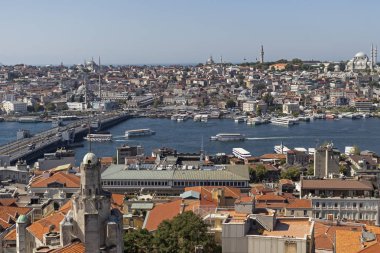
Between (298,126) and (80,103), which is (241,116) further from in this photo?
(80,103)

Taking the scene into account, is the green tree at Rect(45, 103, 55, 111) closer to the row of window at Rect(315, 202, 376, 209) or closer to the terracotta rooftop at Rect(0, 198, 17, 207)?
the terracotta rooftop at Rect(0, 198, 17, 207)

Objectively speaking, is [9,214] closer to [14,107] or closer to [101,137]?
[101,137]

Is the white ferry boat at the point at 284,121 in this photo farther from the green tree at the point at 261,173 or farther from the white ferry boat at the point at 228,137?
the green tree at the point at 261,173

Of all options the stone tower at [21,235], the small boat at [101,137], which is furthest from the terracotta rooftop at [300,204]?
the small boat at [101,137]

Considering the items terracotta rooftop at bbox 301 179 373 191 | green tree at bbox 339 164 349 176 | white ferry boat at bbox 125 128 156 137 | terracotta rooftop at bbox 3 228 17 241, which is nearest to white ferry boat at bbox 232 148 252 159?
green tree at bbox 339 164 349 176

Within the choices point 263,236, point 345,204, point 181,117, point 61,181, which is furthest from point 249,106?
point 263,236

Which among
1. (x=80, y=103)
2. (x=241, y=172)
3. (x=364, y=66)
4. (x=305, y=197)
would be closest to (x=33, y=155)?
(x=241, y=172)
